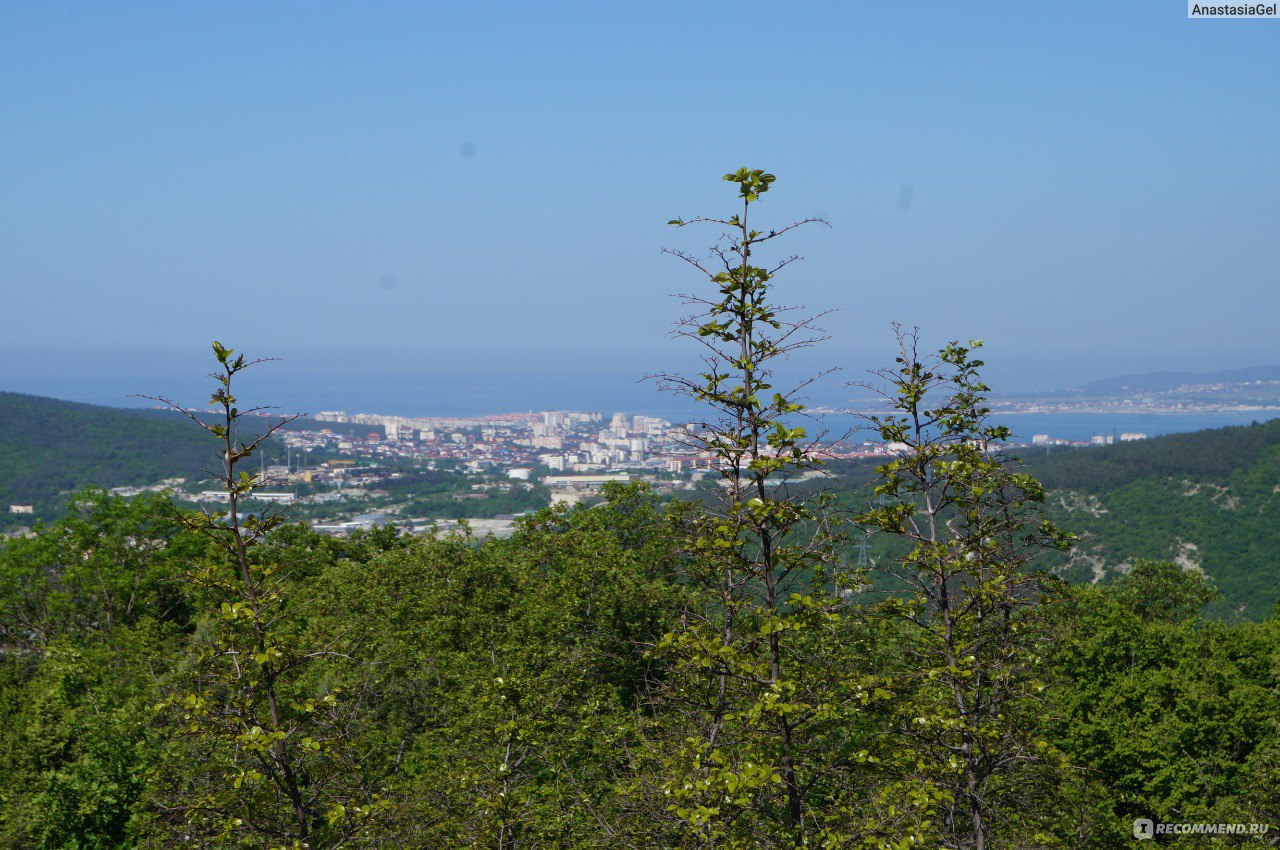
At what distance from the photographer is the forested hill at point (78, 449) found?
111 metres

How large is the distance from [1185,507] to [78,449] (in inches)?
4903

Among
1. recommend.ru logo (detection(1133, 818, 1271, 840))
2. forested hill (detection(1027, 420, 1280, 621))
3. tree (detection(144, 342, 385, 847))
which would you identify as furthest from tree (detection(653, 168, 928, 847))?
forested hill (detection(1027, 420, 1280, 621))

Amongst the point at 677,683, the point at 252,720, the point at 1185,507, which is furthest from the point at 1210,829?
the point at 1185,507

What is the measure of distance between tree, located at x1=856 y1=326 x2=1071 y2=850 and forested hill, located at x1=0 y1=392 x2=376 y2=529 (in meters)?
107

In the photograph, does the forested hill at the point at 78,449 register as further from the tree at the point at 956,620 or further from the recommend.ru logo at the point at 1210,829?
the tree at the point at 956,620

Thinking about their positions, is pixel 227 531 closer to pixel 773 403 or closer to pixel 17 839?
pixel 773 403

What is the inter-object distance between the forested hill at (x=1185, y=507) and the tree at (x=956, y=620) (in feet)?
180

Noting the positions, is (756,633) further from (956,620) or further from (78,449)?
(78,449)

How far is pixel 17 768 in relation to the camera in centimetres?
1652

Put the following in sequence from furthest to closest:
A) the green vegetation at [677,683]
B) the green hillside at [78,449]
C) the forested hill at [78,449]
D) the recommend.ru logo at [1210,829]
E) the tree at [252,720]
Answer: the green hillside at [78,449] < the forested hill at [78,449] < the recommend.ru logo at [1210,829] < the green vegetation at [677,683] < the tree at [252,720]

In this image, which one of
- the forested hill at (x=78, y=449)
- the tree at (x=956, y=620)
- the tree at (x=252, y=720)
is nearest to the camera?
the tree at (x=252, y=720)

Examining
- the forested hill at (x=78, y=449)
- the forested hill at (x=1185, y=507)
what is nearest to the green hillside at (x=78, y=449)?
the forested hill at (x=78, y=449)

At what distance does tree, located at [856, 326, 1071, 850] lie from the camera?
896cm

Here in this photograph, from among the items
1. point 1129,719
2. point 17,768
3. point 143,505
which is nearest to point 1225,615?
point 1129,719
